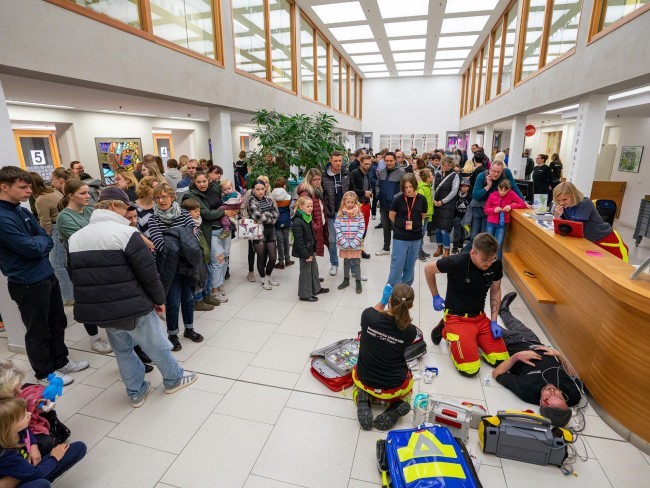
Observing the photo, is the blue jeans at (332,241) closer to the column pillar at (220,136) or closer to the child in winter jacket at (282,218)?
the child in winter jacket at (282,218)

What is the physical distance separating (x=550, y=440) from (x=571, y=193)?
8.35 ft

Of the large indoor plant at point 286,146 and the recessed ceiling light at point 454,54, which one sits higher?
the recessed ceiling light at point 454,54

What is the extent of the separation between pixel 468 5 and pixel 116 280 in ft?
37.9

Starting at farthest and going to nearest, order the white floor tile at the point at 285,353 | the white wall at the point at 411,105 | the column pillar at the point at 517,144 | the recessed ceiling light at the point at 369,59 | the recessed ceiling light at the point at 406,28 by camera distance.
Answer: the white wall at the point at 411,105 < the recessed ceiling light at the point at 369,59 < the recessed ceiling light at the point at 406,28 < the column pillar at the point at 517,144 < the white floor tile at the point at 285,353

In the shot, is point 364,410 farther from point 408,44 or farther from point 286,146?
point 408,44

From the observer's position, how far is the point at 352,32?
12500mm

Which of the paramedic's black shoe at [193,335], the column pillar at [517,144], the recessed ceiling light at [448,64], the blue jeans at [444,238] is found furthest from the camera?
the recessed ceiling light at [448,64]

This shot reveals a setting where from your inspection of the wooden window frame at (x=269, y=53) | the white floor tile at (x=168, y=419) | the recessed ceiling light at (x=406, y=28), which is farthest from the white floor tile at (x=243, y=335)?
the recessed ceiling light at (x=406, y=28)

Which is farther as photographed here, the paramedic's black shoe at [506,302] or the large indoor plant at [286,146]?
the large indoor plant at [286,146]

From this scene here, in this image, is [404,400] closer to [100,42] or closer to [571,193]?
[571,193]

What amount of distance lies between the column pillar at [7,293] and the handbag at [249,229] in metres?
2.38

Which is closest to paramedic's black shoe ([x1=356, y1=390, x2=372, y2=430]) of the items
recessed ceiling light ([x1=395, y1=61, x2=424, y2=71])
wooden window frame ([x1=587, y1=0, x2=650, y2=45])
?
wooden window frame ([x1=587, y1=0, x2=650, y2=45])

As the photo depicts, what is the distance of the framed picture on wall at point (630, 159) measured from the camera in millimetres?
8836

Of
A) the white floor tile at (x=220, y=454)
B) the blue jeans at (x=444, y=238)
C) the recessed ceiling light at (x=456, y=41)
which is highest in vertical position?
the recessed ceiling light at (x=456, y=41)
